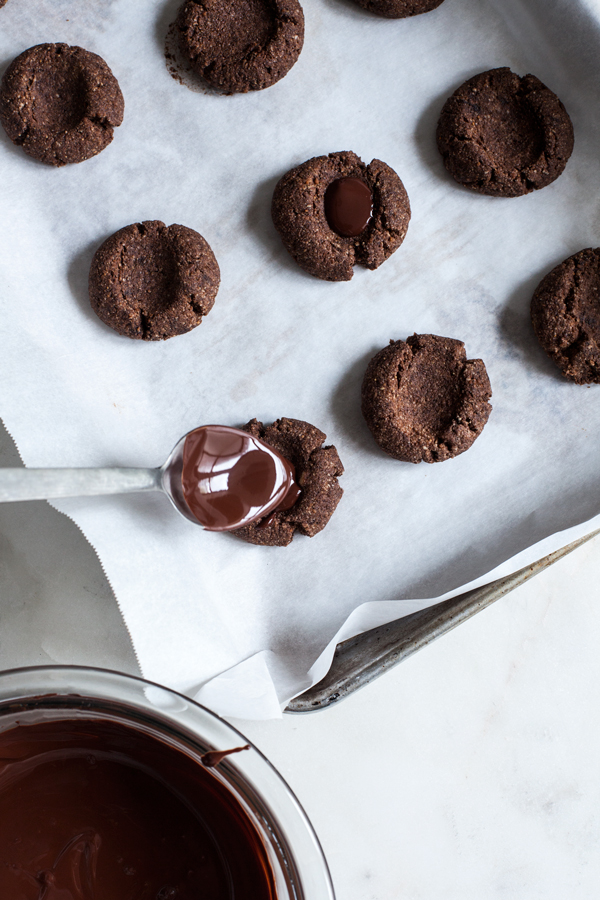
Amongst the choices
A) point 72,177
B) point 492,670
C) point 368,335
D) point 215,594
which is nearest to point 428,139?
point 368,335

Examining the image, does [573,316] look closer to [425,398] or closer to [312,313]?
[425,398]

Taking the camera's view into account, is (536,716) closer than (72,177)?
No

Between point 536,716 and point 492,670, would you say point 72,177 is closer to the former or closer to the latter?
point 492,670

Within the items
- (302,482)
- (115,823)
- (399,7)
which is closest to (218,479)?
(302,482)

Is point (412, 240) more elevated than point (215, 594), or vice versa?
point (412, 240)

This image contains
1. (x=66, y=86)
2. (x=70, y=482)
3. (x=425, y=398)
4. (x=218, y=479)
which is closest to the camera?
(x=70, y=482)

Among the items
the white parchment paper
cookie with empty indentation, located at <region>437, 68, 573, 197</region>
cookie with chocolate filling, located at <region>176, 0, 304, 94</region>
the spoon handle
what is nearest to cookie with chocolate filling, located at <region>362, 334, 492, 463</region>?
the white parchment paper

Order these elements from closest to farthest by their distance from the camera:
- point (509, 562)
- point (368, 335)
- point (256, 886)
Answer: point (256, 886)
point (509, 562)
point (368, 335)

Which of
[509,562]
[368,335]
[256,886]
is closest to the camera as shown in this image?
[256,886]
